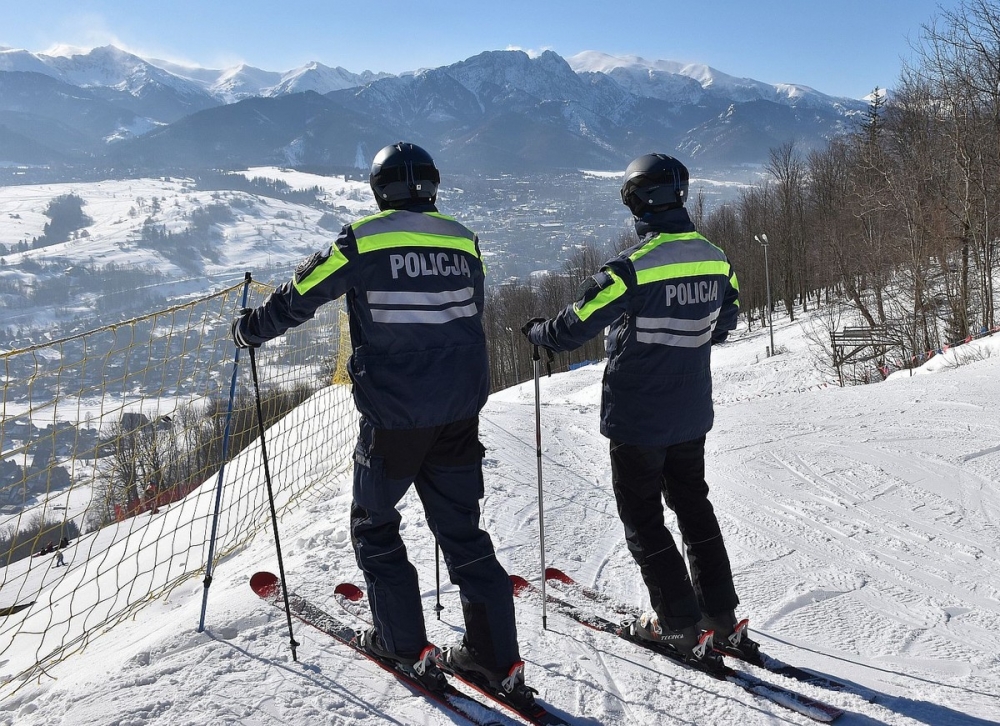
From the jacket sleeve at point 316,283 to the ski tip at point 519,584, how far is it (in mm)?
2219

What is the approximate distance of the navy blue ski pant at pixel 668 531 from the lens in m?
3.24

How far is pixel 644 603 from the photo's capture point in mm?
4156

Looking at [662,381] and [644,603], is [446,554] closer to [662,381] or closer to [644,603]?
[662,381]

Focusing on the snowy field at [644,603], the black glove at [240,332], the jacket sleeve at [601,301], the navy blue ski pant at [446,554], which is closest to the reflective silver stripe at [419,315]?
the navy blue ski pant at [446,554]

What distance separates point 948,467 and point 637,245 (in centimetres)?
543

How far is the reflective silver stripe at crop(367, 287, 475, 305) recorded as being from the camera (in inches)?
108

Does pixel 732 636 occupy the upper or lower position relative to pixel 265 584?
lower

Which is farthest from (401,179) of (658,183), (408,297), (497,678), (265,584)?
(265,584)

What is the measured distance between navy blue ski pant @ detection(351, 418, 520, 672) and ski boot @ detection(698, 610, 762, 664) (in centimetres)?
108

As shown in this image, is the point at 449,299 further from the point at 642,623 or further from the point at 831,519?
the point at 831,519

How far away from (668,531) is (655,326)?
1031mm

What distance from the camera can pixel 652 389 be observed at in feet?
10.6

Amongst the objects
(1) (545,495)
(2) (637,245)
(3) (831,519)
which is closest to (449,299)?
(2) (637,245)

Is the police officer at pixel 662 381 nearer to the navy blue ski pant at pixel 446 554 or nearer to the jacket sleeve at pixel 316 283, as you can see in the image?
the navy blue ski pant at pixel 446 554
